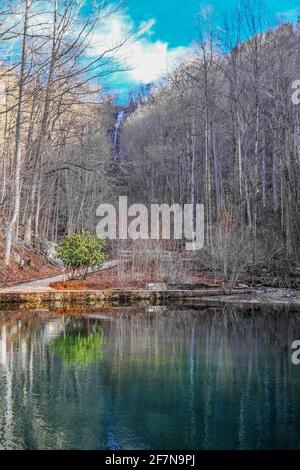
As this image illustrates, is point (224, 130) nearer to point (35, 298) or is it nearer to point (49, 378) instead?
point (35, 298)


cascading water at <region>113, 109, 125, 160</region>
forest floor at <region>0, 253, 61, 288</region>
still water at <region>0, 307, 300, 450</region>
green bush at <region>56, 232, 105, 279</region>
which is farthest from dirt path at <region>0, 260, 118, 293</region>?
cascading water at <region>113, 109, 125, 160</region>

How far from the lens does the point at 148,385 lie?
5.79m

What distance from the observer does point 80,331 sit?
9.34m

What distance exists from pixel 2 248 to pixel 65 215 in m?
16.0

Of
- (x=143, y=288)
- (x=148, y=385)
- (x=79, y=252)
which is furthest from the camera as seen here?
(x=79, y=252)

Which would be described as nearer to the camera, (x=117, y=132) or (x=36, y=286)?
(x=36, y=286)

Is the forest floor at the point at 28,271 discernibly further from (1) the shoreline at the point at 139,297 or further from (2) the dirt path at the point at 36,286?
(1) the shoreline at the point at 139,297

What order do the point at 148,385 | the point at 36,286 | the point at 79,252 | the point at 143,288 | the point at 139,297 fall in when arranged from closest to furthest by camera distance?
the point at 148,385 → the point at 139,297 → the point at 36,286 → the point at 143,288 → the point at 79,252

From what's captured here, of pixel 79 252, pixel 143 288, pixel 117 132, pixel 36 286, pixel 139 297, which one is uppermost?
pixel 117 132

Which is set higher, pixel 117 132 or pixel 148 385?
pixel 117 132

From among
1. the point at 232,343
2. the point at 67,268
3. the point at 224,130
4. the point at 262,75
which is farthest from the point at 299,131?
the point at 232,343

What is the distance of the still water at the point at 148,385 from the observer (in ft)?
14.0

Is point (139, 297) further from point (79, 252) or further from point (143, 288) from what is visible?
point (79, 252)

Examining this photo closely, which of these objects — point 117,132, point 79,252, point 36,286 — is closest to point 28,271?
point 79,252
